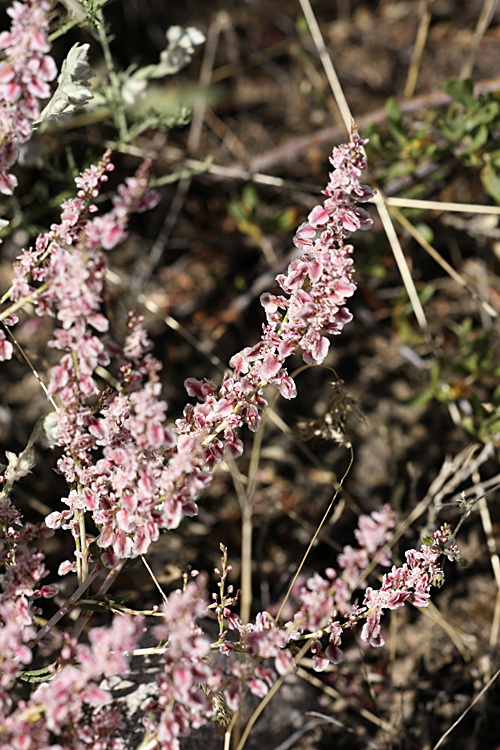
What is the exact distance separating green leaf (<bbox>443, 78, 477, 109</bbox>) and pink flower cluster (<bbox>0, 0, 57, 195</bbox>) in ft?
4.57

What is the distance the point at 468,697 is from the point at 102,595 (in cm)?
137

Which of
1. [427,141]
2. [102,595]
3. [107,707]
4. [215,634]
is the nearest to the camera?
[102,595]

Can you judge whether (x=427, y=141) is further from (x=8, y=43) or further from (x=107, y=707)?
(x=107, y=707)

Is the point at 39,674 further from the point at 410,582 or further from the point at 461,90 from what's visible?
the point at 461,90

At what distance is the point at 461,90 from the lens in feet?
7.27

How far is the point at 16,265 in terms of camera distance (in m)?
1.45

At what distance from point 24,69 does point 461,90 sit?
1483mm

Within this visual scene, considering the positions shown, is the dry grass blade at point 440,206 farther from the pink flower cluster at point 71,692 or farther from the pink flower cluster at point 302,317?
the pink flower cluster at point 71,692

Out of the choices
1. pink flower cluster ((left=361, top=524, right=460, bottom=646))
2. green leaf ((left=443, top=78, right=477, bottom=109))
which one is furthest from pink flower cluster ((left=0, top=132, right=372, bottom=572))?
green leaf ((left=443, top=78, right=477, bottom=109))

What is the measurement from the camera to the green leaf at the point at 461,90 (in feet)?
7.19

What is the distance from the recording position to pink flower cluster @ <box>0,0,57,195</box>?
129cm

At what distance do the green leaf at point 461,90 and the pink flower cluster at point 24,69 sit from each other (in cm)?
139

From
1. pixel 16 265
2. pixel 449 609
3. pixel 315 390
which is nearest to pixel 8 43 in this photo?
pixel 16 265

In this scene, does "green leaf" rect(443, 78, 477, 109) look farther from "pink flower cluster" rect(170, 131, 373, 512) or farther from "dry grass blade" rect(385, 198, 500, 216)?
"pink flower cluster" rect(170, 131, 373, 512)
